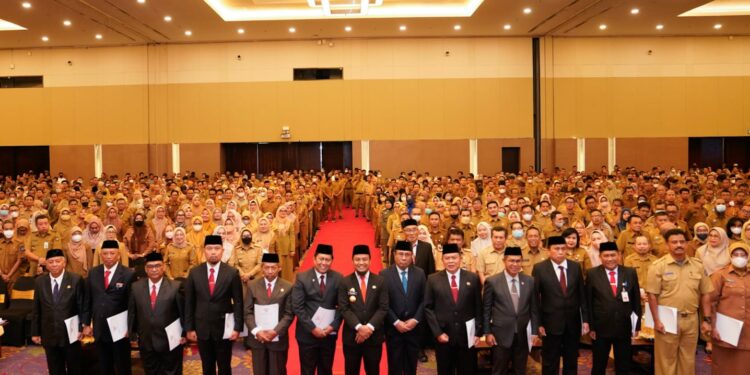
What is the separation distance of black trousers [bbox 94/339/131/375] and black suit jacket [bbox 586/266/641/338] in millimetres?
4799

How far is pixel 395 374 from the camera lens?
5.59m

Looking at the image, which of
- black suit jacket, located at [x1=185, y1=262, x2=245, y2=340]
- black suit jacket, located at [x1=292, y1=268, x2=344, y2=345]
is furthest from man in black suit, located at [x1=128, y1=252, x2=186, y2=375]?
black suit jacket, located at [x1=292, y1=268, x2=344, y2=345]

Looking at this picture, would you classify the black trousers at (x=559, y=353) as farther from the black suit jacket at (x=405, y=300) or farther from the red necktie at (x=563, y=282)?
the black suit jacket at (x=405, y=300)

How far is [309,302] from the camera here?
547cm

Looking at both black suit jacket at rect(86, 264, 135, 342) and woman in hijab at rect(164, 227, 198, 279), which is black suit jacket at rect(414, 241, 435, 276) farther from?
black suit jacket at rect(86, 264, 135, 342)

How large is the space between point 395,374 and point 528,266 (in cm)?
249

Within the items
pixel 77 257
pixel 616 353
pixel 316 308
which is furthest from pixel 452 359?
pixel 77 257

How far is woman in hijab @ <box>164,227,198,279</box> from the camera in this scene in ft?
25.0

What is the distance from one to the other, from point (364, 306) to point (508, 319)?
1413mm

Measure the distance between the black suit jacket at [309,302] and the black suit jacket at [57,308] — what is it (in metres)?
2.25

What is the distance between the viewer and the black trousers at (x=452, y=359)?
5.62 metres

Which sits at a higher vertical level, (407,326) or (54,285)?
(54,285)

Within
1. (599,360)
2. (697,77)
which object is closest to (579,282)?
(599,360)

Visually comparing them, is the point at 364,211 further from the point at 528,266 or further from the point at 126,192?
the point at 528,266
